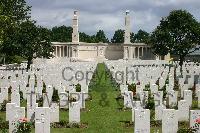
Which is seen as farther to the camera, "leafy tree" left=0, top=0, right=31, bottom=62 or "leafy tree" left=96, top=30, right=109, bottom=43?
"leafy tree" left=96, top=30, right=109, bottom=43

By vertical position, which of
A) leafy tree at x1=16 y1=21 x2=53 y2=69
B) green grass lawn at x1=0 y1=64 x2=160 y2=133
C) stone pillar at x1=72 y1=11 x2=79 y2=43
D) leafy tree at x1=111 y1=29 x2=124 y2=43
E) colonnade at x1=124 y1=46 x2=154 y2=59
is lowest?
green grass lawn at x1=0 y1=64 x2=160 y2=133

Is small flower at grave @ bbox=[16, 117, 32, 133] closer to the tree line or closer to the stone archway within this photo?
the tree line

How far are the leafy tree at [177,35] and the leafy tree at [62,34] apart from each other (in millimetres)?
66879

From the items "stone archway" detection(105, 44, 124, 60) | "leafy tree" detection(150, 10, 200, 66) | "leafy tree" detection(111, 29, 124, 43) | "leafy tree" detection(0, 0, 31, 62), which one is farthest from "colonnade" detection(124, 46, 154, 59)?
"leafy tree" detection(0, 0, 31, 62)

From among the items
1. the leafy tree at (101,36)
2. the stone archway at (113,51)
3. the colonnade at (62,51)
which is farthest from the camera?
the leafy tree at (101,36)

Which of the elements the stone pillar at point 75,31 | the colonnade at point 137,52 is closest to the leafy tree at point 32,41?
the stone pillar at point 75,31

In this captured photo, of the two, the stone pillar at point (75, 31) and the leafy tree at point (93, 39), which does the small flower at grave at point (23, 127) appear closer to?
the stone pillar at point (75, 31)

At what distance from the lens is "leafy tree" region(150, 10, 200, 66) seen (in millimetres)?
43550

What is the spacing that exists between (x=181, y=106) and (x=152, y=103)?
1880mm

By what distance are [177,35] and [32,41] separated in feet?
54.2

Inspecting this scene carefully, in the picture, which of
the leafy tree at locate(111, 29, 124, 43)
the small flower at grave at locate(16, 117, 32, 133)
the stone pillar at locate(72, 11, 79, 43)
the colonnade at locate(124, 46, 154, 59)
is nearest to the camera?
the small flower at grave at locate(16, 117, 32, 133)

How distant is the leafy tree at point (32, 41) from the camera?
33469 mm

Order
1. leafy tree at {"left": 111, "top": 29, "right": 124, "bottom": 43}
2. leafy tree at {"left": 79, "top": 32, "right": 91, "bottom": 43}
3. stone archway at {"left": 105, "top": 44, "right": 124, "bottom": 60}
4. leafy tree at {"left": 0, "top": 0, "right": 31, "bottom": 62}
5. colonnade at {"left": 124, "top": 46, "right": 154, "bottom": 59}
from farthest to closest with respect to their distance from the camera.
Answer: leafy tree at {"left": 111, "top": 29, "right": 124, "bottom": 43} < leafy tree at {"left": 79, "top": 32, "right": 91, "bottom": 43} < stone archway at {"left": 105, "top": 44, "right": 124, "bottom": 60} < colonnade at {"left": 124, "top": 46, "right": 154, "bottom": 59} < leafy tree at {"left": 0, "top": 0, "right": 31, "bottom": 62}

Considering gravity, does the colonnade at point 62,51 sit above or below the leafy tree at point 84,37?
below
